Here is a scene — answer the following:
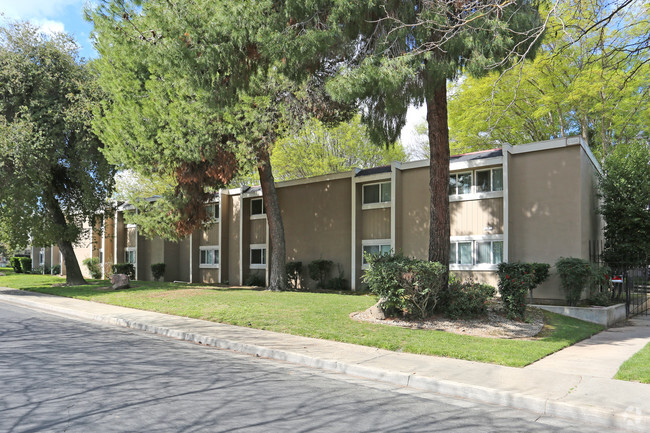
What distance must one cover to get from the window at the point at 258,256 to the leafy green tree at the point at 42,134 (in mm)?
8512

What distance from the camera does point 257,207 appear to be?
1123 inches

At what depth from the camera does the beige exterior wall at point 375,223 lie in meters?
22.5

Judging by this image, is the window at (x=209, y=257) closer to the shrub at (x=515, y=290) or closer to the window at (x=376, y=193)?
the window at (x=376, y=193)

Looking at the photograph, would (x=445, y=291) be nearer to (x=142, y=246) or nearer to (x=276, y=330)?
(x=276, y=330)

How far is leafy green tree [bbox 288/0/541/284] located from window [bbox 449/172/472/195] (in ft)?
24.0

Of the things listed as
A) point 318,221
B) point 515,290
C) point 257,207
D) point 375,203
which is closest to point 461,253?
point 375,203

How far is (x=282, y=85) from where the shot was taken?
17344mm

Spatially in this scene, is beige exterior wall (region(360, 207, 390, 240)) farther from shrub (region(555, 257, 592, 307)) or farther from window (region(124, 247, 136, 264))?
window (region(124, 247, 136, 264))

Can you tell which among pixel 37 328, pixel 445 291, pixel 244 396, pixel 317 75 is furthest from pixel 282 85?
pixel 244 396

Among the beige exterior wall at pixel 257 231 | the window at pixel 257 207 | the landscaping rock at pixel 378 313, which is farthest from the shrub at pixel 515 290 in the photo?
the window at pixel 257 207

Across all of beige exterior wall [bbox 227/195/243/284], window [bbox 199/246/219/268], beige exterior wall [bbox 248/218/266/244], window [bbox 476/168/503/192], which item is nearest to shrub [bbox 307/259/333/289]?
beige exterior wall [bbox 248/218/266/244]

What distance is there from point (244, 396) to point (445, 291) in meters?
7.75

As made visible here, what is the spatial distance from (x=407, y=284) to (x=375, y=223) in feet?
36.9

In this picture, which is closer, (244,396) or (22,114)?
(244,396)
